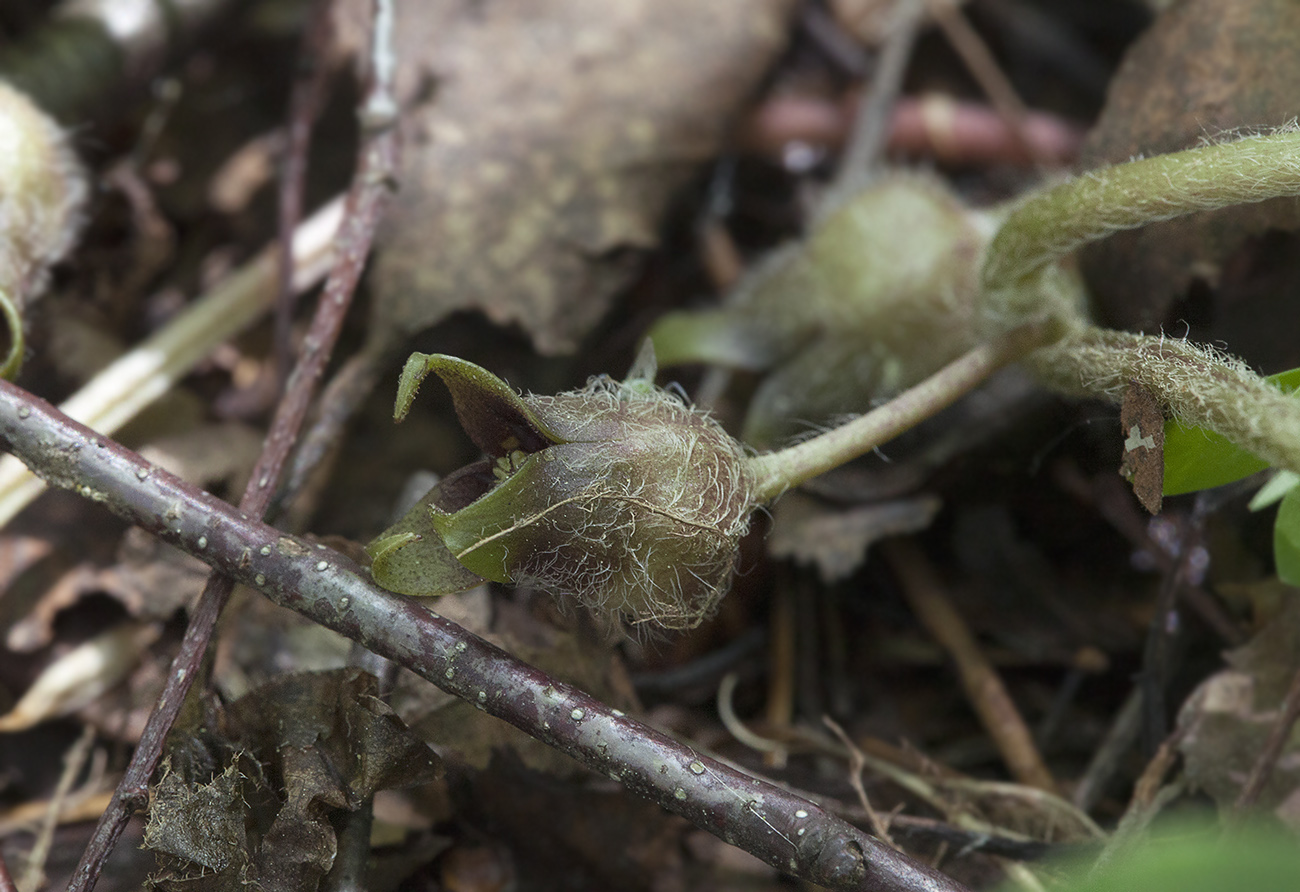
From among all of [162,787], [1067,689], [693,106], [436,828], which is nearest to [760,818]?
[436,828]

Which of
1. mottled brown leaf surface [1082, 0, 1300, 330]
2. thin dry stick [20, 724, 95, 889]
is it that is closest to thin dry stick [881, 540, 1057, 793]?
mottled brown leaf surface [1082, 0, 1300, 330]

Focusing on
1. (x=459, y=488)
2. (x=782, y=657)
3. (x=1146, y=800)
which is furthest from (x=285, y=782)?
(x=1146, y=800)

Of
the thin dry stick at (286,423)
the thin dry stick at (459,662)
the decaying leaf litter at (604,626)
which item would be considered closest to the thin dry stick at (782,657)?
the decaying leaf litter at (604,626)

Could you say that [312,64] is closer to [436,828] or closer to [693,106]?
[693,106]

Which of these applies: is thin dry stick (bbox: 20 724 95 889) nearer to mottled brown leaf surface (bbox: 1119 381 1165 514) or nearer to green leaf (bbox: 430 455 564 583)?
green leaf (bbox: 430 455 564 583)

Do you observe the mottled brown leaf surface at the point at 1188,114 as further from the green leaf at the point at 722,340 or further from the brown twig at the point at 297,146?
the brown twig at the point at 297,146
